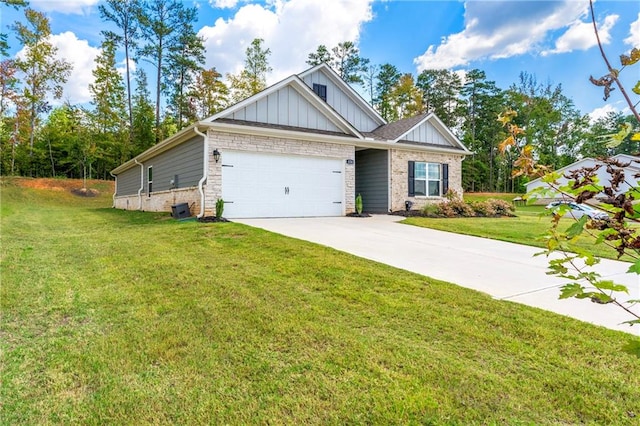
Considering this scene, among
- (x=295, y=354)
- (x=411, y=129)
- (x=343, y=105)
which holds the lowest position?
(x=295, y=354)

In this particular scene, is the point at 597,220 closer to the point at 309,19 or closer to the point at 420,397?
the point at 420,397

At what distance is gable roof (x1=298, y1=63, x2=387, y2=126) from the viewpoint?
14.3m

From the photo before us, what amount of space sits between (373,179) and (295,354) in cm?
1205

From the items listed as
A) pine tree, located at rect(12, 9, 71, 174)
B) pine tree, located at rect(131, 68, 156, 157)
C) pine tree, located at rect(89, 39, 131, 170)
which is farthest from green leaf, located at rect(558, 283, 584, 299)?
pine tree, located at rect(12, 9, 71, 174)

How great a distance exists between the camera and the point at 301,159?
37.1ft

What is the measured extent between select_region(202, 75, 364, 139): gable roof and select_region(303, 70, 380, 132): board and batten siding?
2.63 m

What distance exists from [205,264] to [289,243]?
158 centimetres

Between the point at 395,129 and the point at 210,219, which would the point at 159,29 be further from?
the point at 210,219

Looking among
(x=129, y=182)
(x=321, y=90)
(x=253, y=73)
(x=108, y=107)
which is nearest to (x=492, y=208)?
(x=321, y=90)

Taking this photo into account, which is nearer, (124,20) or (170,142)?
(170,142)

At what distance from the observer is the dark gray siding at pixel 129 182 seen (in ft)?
59.5

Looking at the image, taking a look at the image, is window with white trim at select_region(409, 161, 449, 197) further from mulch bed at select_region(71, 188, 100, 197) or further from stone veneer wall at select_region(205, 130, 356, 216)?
mulch bed at select_region(71, 188, 100, 197)

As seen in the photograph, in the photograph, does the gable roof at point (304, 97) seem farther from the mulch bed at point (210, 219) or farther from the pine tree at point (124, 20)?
the pine tree at point (124, 20)

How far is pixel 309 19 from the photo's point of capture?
14094 millimetres
